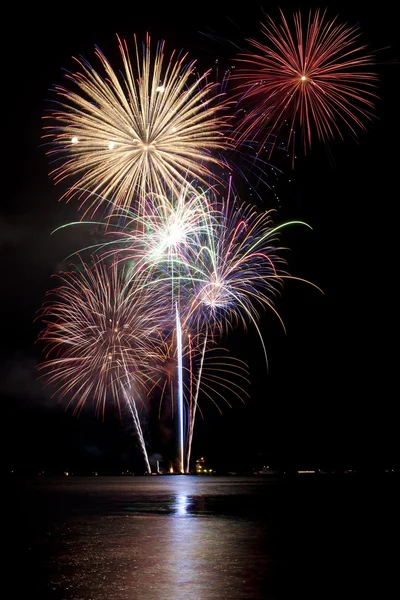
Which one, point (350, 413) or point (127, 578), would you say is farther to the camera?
point (350, 413)

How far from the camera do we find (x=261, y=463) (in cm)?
11712

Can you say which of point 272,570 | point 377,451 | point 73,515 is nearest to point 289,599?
point 272,570

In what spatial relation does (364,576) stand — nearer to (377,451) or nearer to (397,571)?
(397,571)

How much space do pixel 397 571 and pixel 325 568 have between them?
101cm

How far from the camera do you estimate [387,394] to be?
3322 inches

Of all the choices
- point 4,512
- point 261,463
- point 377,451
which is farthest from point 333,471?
point 4,512

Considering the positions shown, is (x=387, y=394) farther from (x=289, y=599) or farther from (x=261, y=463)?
(x=289, y=599)

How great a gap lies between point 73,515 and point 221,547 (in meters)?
10.2

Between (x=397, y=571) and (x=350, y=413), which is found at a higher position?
(x=350, y=413)

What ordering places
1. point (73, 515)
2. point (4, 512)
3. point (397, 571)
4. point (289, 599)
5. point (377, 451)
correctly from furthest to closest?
point (377, 451) → point (4, 512) → point (73, 515) → point (397, 571) → point (289, 599)

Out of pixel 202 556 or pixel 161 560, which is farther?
pixel 202 556

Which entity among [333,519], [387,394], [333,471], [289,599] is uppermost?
[387,394]

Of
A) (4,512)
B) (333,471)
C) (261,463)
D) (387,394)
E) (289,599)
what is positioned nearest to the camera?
(289,599)

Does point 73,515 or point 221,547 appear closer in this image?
point 221,547
